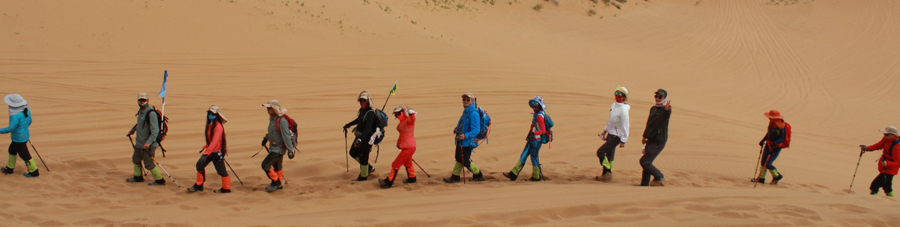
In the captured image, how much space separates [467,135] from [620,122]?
75.5 inches

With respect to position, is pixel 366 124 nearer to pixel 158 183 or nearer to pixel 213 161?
pixel 213 161

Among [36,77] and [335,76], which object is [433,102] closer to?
[335,76]

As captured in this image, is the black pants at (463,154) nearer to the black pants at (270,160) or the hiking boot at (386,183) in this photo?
the hiking boot at (386,183)

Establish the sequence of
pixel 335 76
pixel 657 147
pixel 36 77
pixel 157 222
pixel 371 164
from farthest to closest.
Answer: pixel 335 76
pixel 36 77
pixel 371 164
pixel 657 147
pixel 157 222

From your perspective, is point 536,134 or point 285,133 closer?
point 285,133

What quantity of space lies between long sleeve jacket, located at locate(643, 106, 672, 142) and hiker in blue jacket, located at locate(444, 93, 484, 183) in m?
1.98

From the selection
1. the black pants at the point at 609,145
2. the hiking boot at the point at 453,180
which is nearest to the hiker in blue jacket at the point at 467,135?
the hiking boot at the point at 453,180

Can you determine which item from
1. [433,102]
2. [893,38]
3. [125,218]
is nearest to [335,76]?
[433,102]

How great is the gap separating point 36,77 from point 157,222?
28.9 ft

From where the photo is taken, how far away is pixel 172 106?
1084 centimetres

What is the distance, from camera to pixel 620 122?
712 centimetres

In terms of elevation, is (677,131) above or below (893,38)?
below

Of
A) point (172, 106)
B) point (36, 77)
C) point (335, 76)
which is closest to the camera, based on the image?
point (172, 106)

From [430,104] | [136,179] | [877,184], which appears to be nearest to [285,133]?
[136,179]
